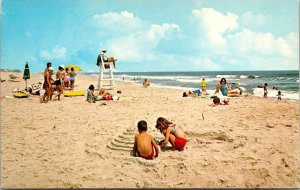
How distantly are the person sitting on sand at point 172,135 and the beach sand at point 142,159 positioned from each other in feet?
0.51

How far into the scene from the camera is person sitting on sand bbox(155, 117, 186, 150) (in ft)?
18.5

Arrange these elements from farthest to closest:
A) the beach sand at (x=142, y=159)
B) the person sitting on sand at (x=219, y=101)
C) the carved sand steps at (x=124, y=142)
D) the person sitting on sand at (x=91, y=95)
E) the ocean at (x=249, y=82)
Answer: the ocean at (x=249, y=82) < the person sitting on sand at (x=91, y=95) < the person sitting on sand at (x=219, y=101) < the carved sand steps at (x=124, y=142) < the beach sand at (x=142, y=159)

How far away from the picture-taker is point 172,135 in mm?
5727

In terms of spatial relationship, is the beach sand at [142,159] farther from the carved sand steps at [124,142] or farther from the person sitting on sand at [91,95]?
the person sitting on sand at [91,95]

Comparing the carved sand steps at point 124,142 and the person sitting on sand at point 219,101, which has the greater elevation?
the person sitting on sand at point 219,101

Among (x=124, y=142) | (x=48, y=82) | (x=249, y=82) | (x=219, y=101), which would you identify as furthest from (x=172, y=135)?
(x=249, y=82)

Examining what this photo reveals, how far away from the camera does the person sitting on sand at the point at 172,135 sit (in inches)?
222

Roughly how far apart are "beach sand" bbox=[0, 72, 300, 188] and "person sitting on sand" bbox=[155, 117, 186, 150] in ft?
0.51

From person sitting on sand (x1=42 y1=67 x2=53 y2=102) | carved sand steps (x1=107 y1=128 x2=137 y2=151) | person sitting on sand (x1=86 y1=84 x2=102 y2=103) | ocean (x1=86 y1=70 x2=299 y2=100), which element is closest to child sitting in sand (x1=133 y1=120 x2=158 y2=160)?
carved sand steps (x1=107 y1=128 x2=137 y2=151)

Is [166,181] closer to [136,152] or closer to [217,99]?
[136,152]

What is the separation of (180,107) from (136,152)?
584 cm

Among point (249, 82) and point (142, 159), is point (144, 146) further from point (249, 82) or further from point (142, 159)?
point (249, 82)

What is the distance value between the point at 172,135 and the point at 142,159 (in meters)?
0.99

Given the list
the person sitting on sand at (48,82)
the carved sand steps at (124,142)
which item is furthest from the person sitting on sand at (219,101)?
the person sitting on sand at (48,82)
